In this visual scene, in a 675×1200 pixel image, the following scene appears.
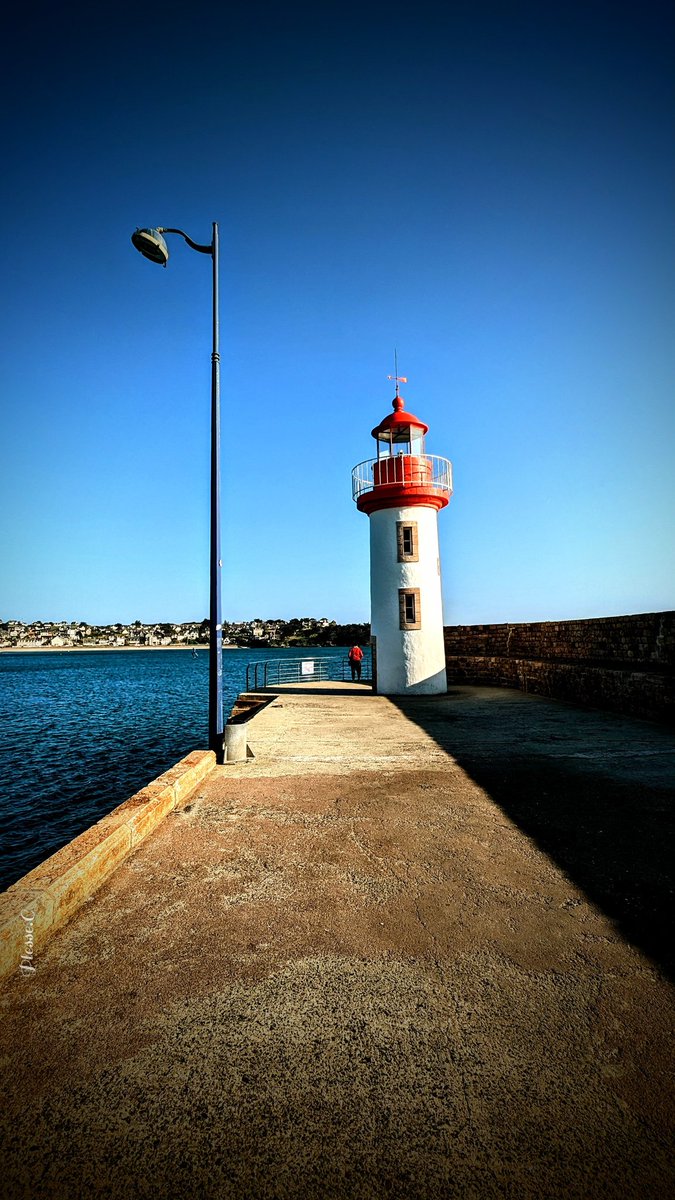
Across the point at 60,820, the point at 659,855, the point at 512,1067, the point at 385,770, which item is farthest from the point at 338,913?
the point at 60,820

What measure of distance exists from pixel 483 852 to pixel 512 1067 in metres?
2.39

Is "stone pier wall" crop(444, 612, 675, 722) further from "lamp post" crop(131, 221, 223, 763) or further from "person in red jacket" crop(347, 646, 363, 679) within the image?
"lamp post" crop(131, 221, 223, 763)

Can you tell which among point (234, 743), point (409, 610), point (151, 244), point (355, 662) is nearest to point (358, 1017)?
point (234, 743)

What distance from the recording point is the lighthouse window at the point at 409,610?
18406 millimetres

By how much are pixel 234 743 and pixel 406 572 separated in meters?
11.6

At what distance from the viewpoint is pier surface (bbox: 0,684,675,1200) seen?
1.94m

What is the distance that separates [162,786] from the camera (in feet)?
19.5

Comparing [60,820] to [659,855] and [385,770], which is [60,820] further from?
[659,855]

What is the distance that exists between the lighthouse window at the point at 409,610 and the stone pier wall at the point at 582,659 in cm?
421

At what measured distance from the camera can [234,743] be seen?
8086 millimetres

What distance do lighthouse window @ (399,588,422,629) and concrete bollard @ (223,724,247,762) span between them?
1103 centimetres

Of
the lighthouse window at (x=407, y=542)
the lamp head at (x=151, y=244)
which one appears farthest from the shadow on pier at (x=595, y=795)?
the lamp head at (x=151, y=244)

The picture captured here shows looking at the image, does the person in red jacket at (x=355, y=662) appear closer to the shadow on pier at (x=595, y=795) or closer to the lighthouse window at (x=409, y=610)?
the lighthouse window at (x=409, y=610)

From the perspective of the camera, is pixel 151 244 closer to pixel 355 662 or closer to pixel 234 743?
pixel 234 743
